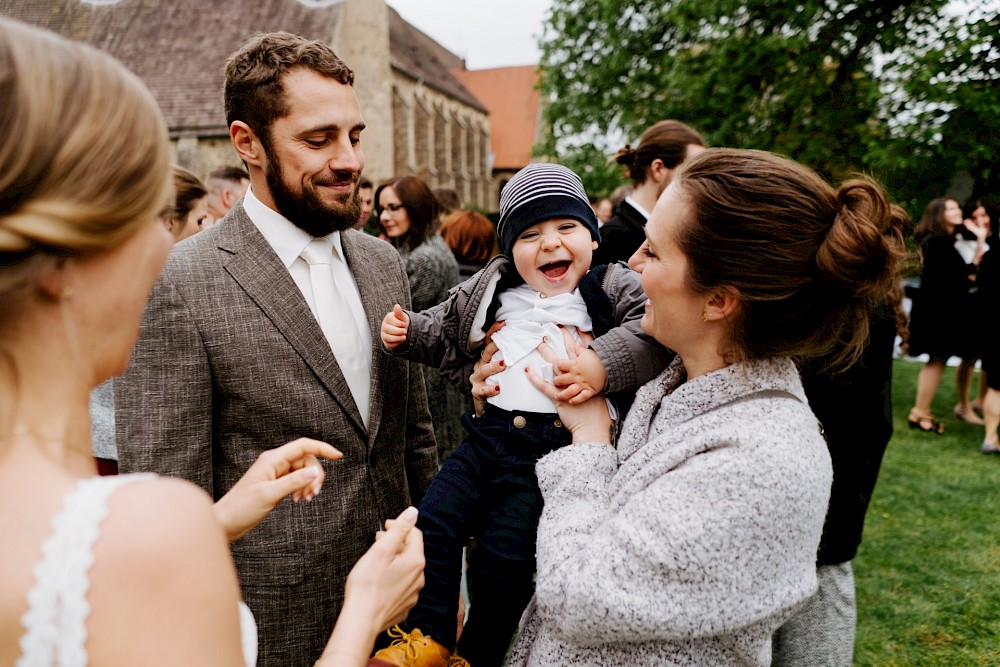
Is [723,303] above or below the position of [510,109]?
below

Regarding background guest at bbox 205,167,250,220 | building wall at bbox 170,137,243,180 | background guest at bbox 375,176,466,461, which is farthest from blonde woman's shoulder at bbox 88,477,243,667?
building wall at bbox 170,137,243,180

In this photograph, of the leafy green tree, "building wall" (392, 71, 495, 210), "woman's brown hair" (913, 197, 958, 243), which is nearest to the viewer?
"woman's brown hair" (913, 197, 958, 243)

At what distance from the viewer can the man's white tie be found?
2436 mm

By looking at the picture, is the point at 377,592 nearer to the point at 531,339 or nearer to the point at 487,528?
the point at 487,528

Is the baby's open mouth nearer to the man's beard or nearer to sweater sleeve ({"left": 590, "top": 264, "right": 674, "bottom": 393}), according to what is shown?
sweater sleeve ({"left": 590, "top": 264, "right": 674, "bottom": 393})

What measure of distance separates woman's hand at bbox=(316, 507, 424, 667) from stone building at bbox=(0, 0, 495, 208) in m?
24.8

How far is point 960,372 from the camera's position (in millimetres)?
9016

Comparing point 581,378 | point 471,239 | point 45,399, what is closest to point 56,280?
point 45,399

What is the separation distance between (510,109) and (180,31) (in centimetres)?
3244

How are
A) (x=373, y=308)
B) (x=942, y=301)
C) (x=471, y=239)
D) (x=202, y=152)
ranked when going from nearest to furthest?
1. (x=373, y=308)
2. (x=471, y=239)
3. (x=942, y=301)
4. (x=202, y=152)

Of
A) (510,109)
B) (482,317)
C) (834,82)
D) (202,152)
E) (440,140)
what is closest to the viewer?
(482,317)

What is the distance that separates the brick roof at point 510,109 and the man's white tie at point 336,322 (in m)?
51.4

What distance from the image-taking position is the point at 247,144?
2420 mm

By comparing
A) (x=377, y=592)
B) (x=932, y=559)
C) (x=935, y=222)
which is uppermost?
(x=935, y=222)
